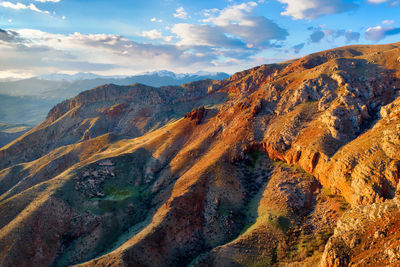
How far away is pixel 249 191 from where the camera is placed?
50438 mm

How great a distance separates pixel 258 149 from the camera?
58656 mm

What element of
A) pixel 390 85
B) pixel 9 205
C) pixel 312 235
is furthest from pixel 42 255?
pixel 390 85

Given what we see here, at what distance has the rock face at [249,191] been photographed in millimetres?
34531

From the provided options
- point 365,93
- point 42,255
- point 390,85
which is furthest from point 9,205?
point 390,85

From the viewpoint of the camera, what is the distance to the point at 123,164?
6794cm

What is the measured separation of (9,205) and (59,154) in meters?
47.4

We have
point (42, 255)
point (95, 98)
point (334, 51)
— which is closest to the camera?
point (42, 255)

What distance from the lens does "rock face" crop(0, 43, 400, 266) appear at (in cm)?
3453

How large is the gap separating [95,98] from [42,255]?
136325 millimetres

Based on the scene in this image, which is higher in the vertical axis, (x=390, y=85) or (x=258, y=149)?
(x=390, y=85)

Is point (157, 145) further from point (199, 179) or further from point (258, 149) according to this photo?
point (258, 149)

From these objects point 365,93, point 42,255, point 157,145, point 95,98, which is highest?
point 95,98

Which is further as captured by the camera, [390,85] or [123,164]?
[123,164]

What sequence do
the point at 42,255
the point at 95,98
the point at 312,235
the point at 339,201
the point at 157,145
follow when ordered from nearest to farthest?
1. the point at 312,235
2. the point at 339,201
3. the point at 42,255
4. the point at 157,145
5. the point at 95,98
